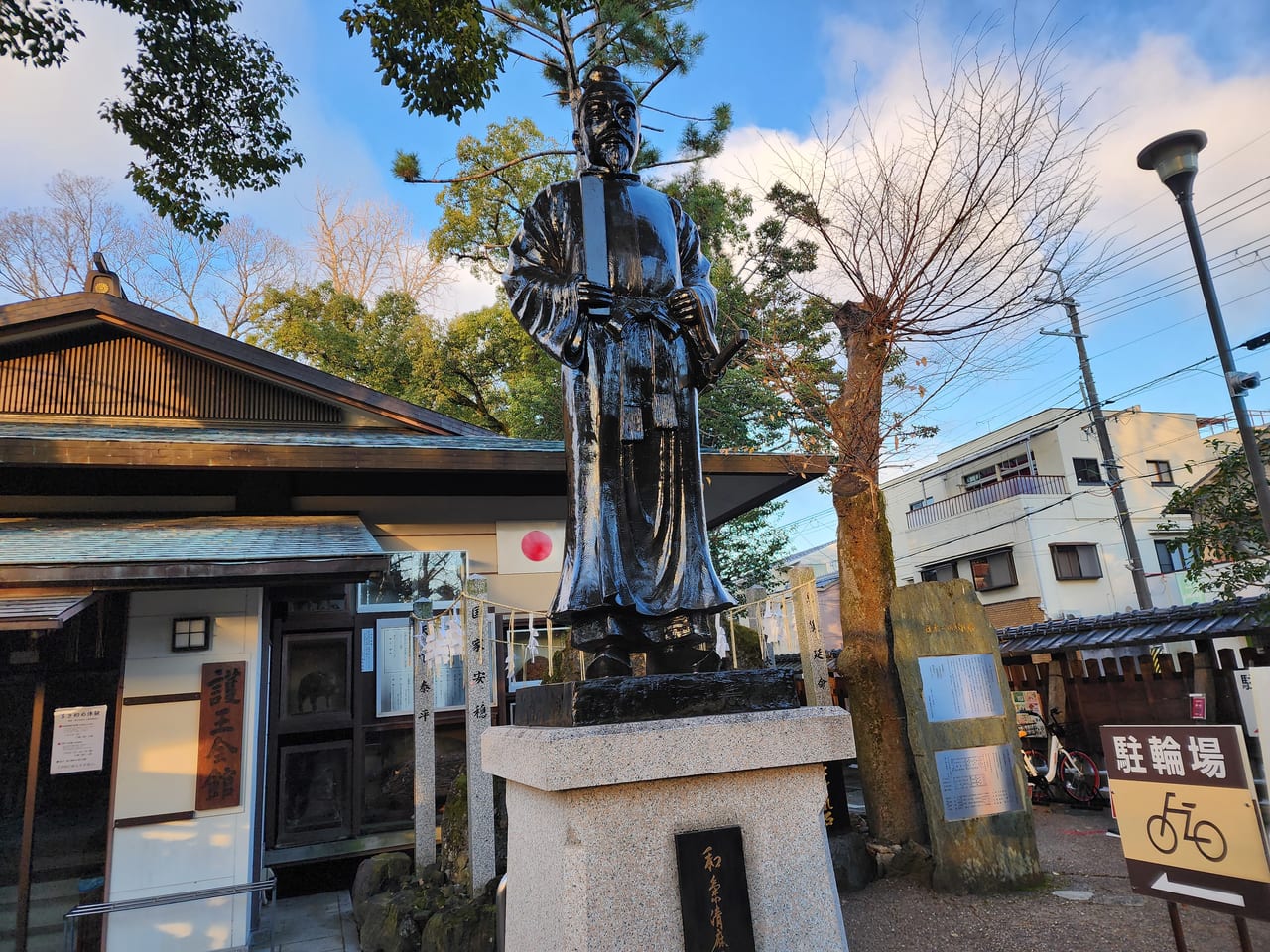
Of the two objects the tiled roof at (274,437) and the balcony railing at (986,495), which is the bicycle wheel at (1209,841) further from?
the balcony railing at (986,495)

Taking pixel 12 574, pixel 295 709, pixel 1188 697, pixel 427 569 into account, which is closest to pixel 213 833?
pixel 295 709

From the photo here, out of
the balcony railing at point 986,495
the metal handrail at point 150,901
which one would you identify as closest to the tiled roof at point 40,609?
the metal handrail at point 150,901

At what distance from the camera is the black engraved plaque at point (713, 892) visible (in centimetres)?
229

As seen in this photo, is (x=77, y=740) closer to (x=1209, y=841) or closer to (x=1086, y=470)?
(x=1209, y=841)

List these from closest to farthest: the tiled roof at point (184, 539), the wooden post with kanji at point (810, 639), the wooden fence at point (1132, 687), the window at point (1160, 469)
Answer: the tiled roof at point (184, 539), the wooden post with kanji at point (810, 639), the wooden fence at point (1132, 687), the window at point (1160, 469)

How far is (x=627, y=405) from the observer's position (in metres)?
3.16

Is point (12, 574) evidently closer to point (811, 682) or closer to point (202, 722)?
point (202, 722)

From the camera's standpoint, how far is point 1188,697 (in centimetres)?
904

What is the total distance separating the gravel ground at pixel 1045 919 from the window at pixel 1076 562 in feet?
60.0

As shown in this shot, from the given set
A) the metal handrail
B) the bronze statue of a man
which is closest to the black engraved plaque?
the bronze statue of a man

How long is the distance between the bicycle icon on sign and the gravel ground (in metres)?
1.86

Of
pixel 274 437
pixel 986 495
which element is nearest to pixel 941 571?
pixel 986 495

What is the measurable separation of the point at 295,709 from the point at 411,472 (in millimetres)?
2985

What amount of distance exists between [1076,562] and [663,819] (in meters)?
25.6
